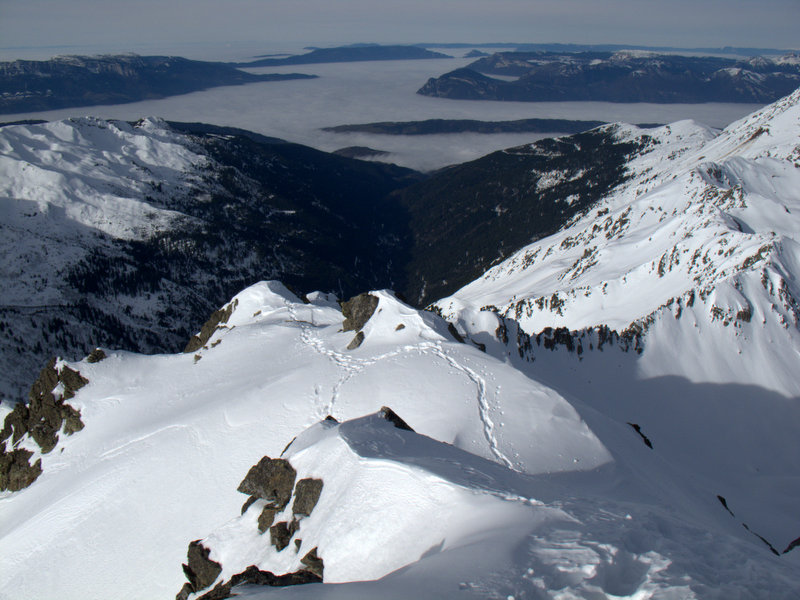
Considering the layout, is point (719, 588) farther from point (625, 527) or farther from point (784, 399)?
point (784, 399)

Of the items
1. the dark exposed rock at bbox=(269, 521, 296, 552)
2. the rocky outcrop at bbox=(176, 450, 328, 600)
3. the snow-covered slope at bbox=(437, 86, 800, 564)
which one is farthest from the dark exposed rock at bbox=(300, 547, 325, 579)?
the snow-covered slope at bbox=(437, 86, 800, 564)

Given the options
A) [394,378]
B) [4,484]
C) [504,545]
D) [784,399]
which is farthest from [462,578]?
[784,399]

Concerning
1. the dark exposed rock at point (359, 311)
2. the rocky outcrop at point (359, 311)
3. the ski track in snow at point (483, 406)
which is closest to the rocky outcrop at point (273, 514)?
the ski track in snow at point (483, 406)

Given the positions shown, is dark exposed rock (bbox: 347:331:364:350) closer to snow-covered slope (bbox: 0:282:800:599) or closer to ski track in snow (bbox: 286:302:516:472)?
snow-covered slope (bbox: 0:282:800:599)

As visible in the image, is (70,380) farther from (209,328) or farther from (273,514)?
(273,514)

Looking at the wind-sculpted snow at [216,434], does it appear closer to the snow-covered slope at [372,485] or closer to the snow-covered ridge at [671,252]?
the snow-covered slope at [372,485]
